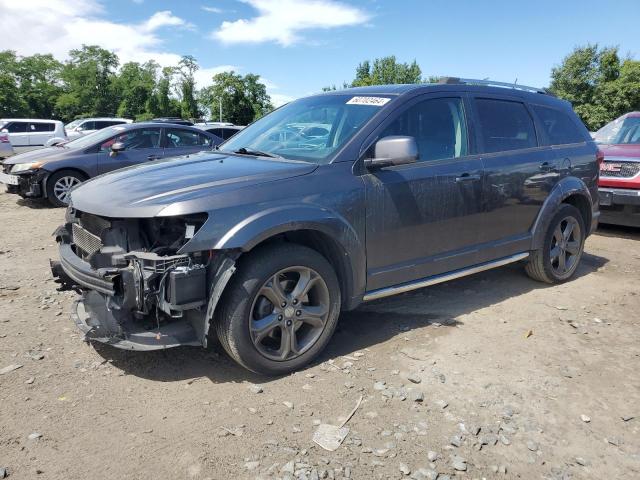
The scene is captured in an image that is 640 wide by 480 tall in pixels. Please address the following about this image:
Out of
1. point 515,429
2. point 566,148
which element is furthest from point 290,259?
point 566,148

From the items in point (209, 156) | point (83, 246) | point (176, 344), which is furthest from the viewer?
point (209, 156)

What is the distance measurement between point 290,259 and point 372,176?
90 centimetres

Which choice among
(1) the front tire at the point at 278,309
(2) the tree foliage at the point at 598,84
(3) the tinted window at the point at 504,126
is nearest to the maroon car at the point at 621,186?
(3) the tinted window at the point at 504,126

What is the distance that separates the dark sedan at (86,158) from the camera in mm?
9219

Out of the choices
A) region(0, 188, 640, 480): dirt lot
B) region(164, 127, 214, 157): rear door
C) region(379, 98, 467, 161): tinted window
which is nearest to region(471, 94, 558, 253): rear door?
region(379, 98, 467, 161): tinted window

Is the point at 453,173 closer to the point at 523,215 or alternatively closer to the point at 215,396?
the point at 523,215

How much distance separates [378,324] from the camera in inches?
165

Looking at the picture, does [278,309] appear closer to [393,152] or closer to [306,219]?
[306,219]

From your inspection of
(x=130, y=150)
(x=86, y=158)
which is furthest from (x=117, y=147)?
(x=86, y=158)

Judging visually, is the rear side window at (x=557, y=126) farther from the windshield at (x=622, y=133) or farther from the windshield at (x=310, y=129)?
the windshield at (x=622, y=133)

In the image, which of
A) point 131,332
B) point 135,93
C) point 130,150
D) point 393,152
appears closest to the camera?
point 131,332

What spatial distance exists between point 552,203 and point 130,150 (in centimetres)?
766

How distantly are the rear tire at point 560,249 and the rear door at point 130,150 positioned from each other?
23.5 feet

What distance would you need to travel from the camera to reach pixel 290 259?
10.4 ft
